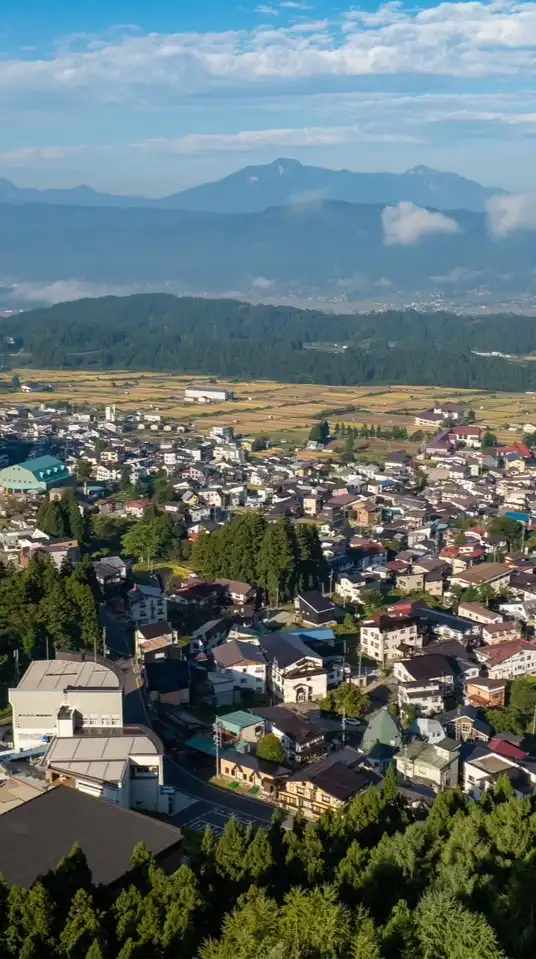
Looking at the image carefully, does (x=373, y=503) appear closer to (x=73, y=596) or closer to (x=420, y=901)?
(x=73, y=596)

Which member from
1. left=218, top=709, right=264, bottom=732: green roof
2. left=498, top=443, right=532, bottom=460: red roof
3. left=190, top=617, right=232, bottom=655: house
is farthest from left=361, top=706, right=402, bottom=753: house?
left=498, top=443, right=532, bottom=460: red roof

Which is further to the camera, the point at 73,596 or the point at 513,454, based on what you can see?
the point at 513,454

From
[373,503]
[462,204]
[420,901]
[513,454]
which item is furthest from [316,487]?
[462,204]

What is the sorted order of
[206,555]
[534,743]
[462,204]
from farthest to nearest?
[462,204], [206,555], [534,743]

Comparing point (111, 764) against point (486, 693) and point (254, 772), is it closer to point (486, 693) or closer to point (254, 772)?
point (254, 772)

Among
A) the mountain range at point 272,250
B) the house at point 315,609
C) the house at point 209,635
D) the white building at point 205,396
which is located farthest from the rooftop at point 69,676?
the mountain range at point 272,250

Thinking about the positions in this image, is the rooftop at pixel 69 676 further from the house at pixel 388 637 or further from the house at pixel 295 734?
the house at pixel 388 637

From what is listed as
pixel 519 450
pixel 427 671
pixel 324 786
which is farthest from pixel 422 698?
pixel 519 450
